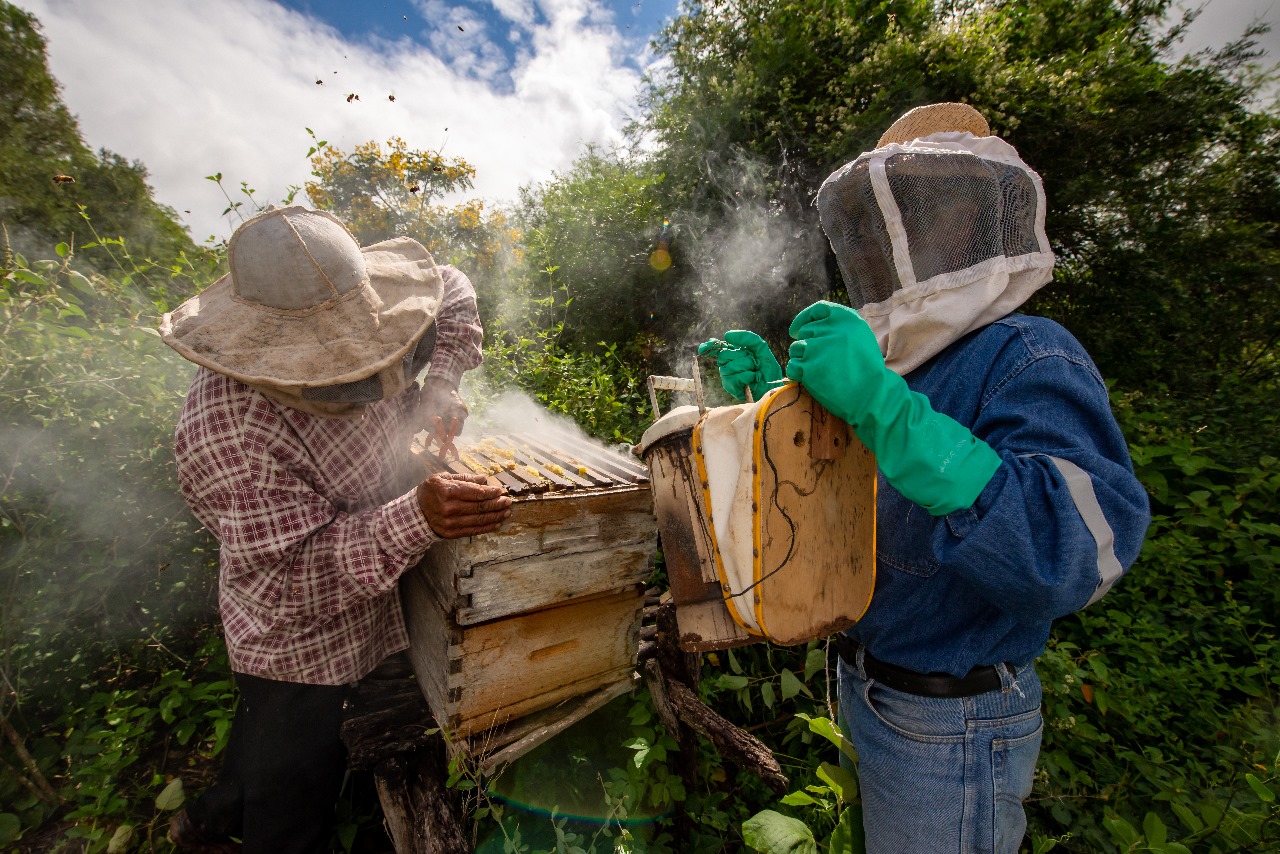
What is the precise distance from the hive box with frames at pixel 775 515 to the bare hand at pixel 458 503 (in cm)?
53

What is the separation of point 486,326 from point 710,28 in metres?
6.02

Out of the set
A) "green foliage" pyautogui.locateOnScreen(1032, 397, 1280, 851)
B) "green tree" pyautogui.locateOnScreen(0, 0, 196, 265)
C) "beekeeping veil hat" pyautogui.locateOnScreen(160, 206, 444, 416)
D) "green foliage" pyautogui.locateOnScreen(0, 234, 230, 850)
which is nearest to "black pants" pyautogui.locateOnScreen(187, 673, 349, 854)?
"green foliage" pyautogui.locateOnScreen(0, 234, 230, 850)

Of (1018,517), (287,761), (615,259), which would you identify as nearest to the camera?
(1018,517)

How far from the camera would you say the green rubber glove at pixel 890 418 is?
1096 millimetres

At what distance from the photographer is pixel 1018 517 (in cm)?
105

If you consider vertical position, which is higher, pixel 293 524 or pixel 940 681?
pixel 293 524

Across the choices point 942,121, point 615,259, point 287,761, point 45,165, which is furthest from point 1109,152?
point 45,165

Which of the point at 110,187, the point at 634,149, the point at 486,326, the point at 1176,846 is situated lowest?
the point at 1176,846

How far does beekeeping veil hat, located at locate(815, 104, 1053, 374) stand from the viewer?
4.32ft

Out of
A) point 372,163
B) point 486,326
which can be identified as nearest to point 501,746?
point 486,326

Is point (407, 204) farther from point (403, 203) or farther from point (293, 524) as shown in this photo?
point (293, 524)

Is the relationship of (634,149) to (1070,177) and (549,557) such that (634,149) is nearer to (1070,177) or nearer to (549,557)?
(1070,177)

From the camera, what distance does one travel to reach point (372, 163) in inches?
275

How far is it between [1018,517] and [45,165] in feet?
47.4
